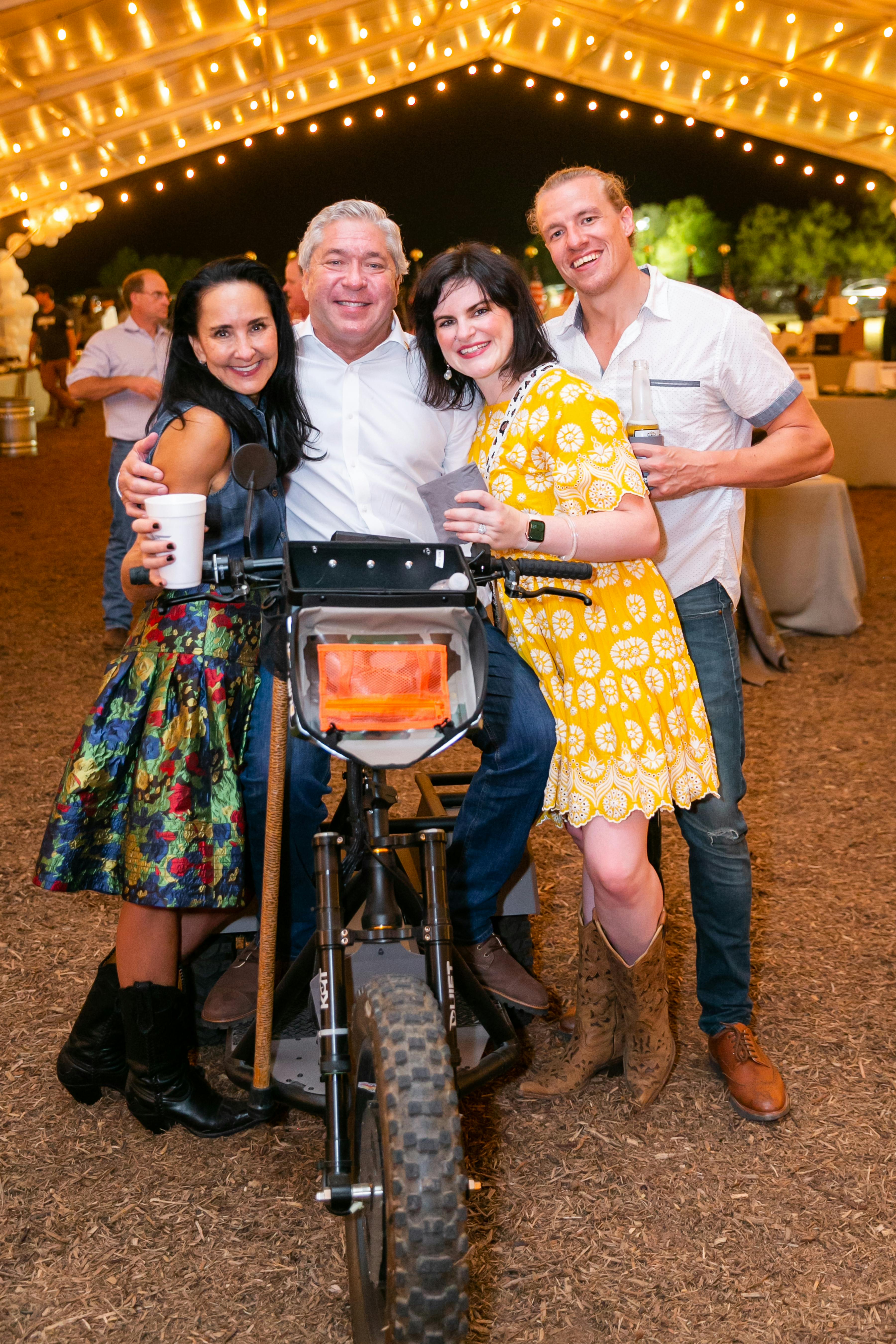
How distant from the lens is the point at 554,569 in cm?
180

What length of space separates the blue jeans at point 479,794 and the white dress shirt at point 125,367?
401 centimetres

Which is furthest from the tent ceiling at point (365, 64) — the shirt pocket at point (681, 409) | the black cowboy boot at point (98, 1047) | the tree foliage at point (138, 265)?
the black cowboy boot at point (98, 1047)

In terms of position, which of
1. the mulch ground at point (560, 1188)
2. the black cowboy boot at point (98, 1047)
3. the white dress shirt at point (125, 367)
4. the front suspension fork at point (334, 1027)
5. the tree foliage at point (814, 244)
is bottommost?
the mulch ground at point (560, 1188)

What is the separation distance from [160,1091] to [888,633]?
4.94 m

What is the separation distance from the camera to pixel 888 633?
6258mm

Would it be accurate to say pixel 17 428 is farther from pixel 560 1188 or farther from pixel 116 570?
pixel 560 1188

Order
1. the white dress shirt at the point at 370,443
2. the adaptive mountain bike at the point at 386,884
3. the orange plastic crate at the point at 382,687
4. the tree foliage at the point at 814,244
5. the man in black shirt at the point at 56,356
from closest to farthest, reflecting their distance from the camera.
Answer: the adaptive mountain bike at the point at 386,884 < the orange plastic crate at the point at 382,687 < the white dress shirt at the point at 370,443 < the man in black shirt at the point at 56,356 < the tree foliage at the point at 814,244

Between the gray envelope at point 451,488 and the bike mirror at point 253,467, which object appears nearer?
the bike mirror at point 253,467

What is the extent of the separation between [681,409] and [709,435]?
0.29 feet

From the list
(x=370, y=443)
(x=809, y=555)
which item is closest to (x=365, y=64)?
(x=809, y=555)

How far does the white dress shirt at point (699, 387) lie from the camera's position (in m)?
2.41

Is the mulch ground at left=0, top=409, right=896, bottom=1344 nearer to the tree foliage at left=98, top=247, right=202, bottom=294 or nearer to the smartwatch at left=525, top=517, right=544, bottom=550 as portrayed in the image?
the smartwatch at left=525, top=517, right=544, bottom=550

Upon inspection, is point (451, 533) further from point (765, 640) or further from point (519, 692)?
point (765, 640)

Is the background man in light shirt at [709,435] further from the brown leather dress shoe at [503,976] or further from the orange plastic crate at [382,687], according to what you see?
the orange plastic crate at [382,687]
